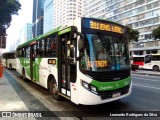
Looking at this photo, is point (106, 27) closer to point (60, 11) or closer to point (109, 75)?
point (109, 75)

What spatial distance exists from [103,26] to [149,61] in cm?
2678

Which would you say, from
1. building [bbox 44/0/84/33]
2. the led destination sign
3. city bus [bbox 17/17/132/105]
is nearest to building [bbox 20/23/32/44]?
building [bbox 44/0/84/33]

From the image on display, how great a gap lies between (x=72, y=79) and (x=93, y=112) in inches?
49.3

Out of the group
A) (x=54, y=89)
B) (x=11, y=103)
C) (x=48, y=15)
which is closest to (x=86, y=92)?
(x=54, y=89)

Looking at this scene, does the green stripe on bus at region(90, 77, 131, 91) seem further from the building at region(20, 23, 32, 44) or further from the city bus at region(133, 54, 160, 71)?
the building at region(20, 23, 32, 44)

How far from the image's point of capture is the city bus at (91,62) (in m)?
6.04

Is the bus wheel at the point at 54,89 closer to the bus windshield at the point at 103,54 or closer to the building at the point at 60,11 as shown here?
the bus windshield at the point at 103,54

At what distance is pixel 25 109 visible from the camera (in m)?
6.79

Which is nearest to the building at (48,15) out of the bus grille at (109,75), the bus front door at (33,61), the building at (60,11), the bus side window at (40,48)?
the building at (60,11)

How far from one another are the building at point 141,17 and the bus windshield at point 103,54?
5176 centimetres

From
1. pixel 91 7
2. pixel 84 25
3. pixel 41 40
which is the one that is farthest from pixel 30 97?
pixel 91 7

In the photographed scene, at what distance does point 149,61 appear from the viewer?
3156 centimetres

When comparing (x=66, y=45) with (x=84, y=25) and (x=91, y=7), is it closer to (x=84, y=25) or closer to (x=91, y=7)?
(x=84, y=25)

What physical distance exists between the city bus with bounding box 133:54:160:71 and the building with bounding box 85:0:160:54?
24337 millimetres
